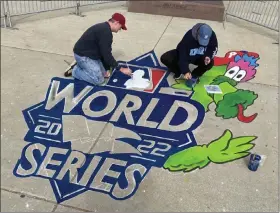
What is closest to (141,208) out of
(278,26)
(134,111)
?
(134,111)

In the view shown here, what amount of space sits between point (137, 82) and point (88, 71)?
797 millimetres

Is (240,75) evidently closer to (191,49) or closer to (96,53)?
(191,49)

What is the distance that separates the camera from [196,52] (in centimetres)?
557

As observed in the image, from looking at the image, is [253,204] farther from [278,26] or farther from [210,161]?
[278,26]

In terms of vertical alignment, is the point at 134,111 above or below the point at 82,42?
below

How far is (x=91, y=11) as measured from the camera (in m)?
8.36

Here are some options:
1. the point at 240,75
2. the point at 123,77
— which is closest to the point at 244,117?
the point at 240,75

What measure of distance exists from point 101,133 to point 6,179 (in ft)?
4.31

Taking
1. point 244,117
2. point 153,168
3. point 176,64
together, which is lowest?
point 153,168

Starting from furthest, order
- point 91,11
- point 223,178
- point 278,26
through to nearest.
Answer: point 91,11
point 278,26
point 223,178

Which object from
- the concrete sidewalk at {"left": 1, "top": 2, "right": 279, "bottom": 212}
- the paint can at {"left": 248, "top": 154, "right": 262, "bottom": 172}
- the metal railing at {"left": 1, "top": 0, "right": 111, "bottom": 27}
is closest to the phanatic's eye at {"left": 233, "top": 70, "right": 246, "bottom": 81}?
the concrete sidewalk at {"left": 1, "top": 2, "right": 279, "bottom": 212}

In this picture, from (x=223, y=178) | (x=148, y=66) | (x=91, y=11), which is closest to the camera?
(x=223, y=178)

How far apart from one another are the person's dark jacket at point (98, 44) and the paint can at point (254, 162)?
2.44 meters

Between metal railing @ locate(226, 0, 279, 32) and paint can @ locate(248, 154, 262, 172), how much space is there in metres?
4.34
